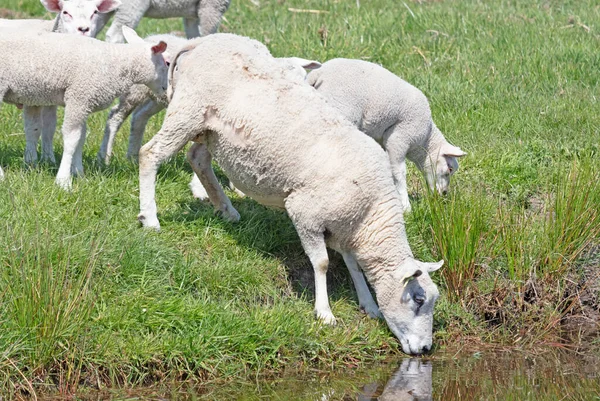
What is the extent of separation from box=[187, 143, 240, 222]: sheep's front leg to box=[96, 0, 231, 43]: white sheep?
294cm

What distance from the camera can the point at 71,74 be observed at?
753 centimetres

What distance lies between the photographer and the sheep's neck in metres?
6.54

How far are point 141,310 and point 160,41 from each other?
2455 mm

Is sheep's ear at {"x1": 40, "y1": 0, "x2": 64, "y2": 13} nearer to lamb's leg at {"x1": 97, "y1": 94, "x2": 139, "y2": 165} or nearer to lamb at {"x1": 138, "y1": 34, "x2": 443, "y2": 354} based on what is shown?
lamb's leg at {"x1": 97, "y1": 94, "x2": 139, "y2": 165}

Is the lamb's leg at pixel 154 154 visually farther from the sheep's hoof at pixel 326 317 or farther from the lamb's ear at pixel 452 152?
the lamb's ear at pixel 452 152

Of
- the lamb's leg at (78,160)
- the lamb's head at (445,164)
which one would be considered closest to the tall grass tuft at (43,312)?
the lamb's leg at (78,160)

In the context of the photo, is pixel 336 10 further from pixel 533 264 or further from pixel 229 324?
pixel 229 324

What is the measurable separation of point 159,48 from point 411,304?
2.85 m

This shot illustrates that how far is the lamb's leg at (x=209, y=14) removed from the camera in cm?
1053

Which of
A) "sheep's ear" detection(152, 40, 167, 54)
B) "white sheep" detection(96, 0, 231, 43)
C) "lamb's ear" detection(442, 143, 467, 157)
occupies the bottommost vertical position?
"lamb's ear" detection(442, 143, 467, 157)

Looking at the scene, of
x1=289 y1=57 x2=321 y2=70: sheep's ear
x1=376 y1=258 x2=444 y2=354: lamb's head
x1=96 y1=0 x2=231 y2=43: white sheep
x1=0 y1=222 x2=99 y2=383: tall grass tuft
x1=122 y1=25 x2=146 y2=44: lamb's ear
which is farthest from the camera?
x1=96 y1=0 x2=231 y2=43: white sheep

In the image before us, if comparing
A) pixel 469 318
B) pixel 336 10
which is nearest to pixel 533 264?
pixel 469 318

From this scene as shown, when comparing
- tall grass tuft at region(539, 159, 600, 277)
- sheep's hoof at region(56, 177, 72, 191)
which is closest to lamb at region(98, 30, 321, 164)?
sheep's hoof at region(56, 177, 72, 191)

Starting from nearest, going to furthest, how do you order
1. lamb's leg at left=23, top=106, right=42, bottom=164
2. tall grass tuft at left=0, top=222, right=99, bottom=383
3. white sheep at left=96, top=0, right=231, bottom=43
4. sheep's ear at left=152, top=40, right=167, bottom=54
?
tall grass tuft at left=0, top=222, right=99, bottom=383 < sheep's ear at left=152, top=40, right=167, bottom=54 < lamb's leg at left=23, top=106, right=42, bottom=164 < white sheep at left=96, top=0, right=231, bottom=43
